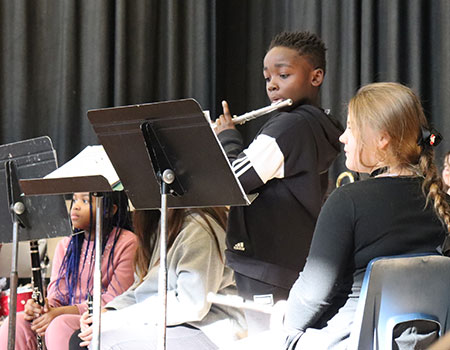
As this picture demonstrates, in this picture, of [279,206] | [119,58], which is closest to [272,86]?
[279,206]

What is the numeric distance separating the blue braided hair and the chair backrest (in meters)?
1.60

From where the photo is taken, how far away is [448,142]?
330cm

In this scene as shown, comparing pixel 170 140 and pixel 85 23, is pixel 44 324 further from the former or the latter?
pixel 85 23

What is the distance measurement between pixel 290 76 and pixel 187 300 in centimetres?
79

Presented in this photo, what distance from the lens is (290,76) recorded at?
2.41 metres

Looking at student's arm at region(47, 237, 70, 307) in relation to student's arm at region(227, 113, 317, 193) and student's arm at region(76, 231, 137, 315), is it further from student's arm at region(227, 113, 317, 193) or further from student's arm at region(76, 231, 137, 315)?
student's arm at region(227, 113, 317, 193)

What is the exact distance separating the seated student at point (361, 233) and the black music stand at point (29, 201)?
103cm

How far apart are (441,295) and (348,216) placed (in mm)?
253

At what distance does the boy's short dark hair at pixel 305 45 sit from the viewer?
246 cm

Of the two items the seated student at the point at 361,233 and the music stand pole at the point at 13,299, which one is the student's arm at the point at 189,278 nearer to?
the music stand pole at the point at 13,299

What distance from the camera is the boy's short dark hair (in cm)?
246

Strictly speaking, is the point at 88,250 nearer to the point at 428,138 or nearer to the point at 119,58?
the point at 119,58

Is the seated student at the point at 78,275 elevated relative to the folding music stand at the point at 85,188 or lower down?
lower down

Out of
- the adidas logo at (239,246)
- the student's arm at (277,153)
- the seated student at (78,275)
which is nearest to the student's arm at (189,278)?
the adidas logo at (239,246)
